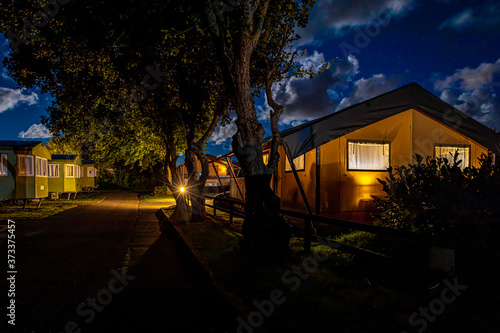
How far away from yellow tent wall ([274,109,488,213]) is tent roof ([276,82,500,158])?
5.46ft

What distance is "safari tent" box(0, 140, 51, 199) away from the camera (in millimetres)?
18938

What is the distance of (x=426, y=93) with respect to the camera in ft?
31.8

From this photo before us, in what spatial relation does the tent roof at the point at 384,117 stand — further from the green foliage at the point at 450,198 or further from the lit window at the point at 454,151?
the green foliage at the point at 450,198

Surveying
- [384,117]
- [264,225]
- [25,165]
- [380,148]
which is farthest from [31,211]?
[384,117]

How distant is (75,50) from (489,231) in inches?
574

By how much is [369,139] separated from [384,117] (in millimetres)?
1765

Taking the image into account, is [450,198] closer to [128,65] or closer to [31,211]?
[128,65]

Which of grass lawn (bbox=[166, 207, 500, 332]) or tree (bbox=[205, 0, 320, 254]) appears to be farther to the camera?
tree (bbox=[205, 0, 320, 254])

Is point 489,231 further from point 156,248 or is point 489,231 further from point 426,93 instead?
point 156,248

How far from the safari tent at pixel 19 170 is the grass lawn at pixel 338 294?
18.3 meters

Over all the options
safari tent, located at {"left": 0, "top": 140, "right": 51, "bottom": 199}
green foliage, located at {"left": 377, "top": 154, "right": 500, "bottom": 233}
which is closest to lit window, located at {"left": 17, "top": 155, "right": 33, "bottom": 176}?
safari tent, located at {"left": 0, "top": 140, "right": 51, "bottom": 199}

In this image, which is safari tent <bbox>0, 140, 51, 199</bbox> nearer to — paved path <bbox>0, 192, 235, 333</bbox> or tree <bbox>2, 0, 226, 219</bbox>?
tree <bbox>2, 0, 226, 219</bbox>

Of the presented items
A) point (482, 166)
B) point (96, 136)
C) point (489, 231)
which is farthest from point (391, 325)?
point (96, 136)

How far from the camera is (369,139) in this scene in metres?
11.3
